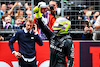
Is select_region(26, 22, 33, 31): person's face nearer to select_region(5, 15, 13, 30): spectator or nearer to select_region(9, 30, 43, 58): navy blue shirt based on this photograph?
select_region(9, 30, 43, 58): navy blue shirt

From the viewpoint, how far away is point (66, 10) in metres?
6.07

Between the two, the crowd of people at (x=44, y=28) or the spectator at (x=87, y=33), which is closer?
the crowd of people at (x=44, y=28)

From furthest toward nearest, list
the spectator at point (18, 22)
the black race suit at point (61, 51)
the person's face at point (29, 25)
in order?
the spectator at point (18, 22)
the person's face at point (29, 25)
the black race suit at point (61, 51)

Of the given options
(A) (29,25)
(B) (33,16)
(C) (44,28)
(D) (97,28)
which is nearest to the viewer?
(C) (44,28)

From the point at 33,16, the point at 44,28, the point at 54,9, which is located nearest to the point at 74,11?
the point at 54,9

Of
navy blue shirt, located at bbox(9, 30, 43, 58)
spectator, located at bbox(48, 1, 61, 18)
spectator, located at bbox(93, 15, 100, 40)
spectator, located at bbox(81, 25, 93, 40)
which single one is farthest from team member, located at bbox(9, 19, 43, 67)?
spectator, located at bbox(93, 15, 100, 40)

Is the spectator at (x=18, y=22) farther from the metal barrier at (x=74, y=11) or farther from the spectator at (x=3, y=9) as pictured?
the spectator at (x=3, y=9)

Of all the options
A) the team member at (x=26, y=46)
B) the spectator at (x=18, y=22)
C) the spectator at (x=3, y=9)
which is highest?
the spectator at (x=3, y=9)

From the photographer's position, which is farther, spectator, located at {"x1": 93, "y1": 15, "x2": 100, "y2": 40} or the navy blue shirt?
spectator, located at {"x1": 93, "y1": 15, "x2": 100, "y2": 40}

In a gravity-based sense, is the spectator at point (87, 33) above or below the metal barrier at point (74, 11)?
below

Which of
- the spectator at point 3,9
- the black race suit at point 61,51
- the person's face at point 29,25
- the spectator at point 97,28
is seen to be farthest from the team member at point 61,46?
the spectator at point 3,9

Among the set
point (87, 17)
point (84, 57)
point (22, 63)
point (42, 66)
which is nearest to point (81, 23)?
point (87, 17)

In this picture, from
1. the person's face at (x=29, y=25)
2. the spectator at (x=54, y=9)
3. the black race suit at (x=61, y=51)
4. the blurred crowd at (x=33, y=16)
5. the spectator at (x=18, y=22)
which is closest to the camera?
the black race suit at (x=61, y=51)

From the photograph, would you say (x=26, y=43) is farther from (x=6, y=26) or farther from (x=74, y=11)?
(x=74, y=11)
